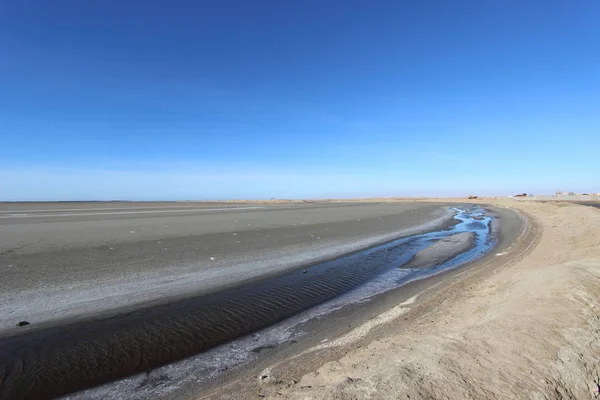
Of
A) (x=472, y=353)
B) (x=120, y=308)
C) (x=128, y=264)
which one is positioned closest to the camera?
(x=472, y=353)

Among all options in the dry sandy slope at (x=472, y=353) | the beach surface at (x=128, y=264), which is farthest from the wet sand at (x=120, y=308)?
the dry sandy slope at (x=472, y=353)

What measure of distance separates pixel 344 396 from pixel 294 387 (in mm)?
756

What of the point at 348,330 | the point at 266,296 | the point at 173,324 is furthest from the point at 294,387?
the point at 266,296

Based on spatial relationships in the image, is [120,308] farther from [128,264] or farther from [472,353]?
[472,353]

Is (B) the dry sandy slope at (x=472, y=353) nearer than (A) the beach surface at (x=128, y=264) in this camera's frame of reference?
Yes

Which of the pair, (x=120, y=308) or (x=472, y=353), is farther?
(x=120, y=308)

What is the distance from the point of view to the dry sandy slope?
11.0ft

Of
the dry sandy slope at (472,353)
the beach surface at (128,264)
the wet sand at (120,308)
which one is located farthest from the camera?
the beach surface at (128,264)

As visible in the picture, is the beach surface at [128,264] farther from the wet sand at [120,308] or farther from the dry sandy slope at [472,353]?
the dry sandy slope at [472,353]

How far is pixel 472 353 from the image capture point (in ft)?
13.0

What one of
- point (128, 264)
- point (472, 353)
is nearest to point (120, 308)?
point (128, 264)

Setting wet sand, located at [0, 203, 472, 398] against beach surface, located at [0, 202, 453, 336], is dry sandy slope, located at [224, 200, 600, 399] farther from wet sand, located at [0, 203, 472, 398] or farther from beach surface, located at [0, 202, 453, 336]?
beach surface, located at [0, 202, 453, 336]

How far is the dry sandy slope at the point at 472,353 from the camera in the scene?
337 cm

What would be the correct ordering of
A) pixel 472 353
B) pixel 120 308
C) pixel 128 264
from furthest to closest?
pixel 128 264, pixel 120 308, pixel 472 353
